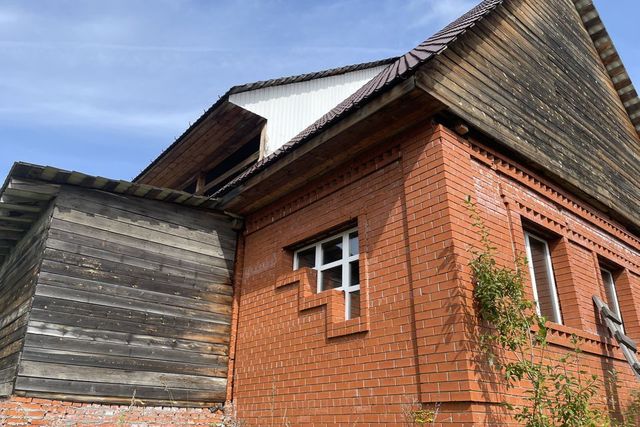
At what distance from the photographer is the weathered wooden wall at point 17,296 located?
243 inches

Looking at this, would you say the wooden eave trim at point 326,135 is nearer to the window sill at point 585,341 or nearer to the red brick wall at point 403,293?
the red brick wall at point 403,293

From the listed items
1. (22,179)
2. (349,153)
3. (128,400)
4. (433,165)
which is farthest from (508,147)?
(22,179)

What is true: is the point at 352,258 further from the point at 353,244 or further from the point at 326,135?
the point at 326,135

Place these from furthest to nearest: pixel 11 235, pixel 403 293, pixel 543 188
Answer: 1. pixel 11 235
2. pixel 543 188
3. pixel 403 293

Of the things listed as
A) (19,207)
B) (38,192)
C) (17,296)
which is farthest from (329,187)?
(17,296)

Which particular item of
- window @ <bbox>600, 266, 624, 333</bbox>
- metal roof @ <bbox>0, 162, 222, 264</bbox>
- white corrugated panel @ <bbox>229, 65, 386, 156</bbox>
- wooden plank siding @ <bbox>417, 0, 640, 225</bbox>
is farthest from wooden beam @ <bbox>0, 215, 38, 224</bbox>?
window @ <bbox>600, 266, 624, 333</bbox>

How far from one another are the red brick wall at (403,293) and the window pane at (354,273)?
1.12 ft

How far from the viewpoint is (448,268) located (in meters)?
4.95

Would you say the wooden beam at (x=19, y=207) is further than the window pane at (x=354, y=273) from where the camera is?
Yes

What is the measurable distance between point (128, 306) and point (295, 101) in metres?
5.39

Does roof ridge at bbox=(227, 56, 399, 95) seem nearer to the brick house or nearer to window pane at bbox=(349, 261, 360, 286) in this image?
the brick house

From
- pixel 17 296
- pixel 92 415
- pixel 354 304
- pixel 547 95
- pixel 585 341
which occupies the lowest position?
pixel 92 415

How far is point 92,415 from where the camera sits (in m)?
6.13

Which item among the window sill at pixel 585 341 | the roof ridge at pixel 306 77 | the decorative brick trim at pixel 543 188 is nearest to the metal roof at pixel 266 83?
the roof ridge at pixel 306 77
